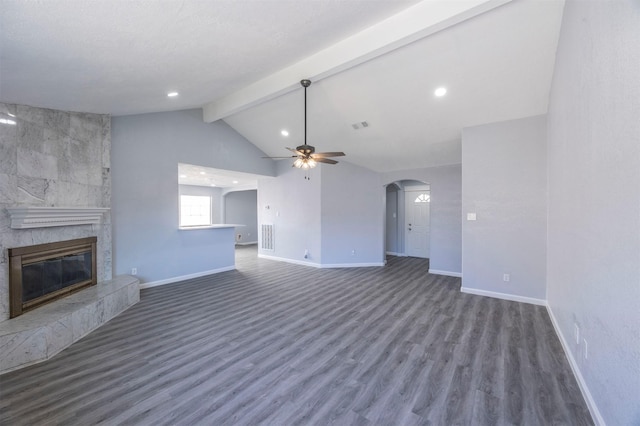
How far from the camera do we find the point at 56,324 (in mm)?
2764

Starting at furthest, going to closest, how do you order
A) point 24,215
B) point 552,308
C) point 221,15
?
point 552,308
point 24,215
point 221,15

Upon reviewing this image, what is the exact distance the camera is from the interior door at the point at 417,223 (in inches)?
323

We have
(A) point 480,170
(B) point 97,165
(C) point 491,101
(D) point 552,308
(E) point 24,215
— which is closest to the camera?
(E) point 24,215

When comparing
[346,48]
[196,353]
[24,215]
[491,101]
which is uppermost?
[346,48]

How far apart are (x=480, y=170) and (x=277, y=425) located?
183 inches

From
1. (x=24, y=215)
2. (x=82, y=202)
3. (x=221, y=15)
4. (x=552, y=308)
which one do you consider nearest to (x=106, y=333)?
(x=24, y=215)

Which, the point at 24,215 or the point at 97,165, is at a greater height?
the point at 97,165

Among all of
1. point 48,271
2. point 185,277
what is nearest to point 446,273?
point 185,277

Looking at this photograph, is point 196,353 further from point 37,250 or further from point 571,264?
point 571,264

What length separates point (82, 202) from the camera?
13.1 feet

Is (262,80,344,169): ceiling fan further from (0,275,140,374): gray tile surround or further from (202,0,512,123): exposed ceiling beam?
(0,275,140,374): gray tile surround

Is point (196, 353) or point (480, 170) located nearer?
point (196, 353)

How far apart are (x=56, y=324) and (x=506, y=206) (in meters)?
6.15

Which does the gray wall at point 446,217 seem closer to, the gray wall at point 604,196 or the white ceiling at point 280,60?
the white ceiling at point 280,60
